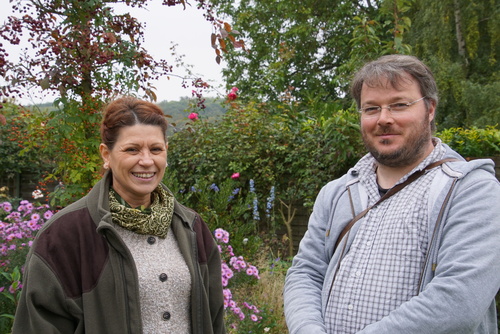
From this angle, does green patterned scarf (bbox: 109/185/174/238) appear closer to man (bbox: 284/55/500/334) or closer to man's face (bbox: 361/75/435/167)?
man (bbox: 284/55/500/334)

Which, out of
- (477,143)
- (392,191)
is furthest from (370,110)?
(477,143)

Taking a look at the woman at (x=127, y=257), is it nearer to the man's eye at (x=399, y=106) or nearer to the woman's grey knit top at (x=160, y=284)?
the woman's grey knit top at (x=160, y=284)

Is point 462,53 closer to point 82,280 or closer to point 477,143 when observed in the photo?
point 477,143

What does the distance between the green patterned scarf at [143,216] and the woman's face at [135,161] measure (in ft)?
0.19

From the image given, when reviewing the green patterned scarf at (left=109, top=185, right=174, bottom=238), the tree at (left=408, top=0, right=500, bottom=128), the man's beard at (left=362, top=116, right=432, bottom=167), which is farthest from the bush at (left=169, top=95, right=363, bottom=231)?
the tree at (left=408, top=0, right=500, bottom=128)

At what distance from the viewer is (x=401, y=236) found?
1.51m

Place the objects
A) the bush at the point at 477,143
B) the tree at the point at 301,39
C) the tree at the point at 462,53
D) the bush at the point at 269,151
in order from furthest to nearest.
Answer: the tree at the point at 301,39, the tree at the point at 462,53, the bush at the point at 269,151, the bush at the point at 477,143

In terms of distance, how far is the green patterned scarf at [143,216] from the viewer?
1.88 meters

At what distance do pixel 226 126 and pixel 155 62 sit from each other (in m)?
3.07

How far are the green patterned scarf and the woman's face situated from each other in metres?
0.06

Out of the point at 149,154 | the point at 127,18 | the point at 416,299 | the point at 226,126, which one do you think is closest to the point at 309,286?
the point at 416,299

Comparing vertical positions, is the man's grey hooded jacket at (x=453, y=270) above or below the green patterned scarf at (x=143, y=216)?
below

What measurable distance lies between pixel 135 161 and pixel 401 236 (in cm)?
104

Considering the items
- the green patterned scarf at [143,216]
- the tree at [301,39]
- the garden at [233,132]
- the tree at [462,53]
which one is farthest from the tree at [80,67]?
the tree at [301,39]
